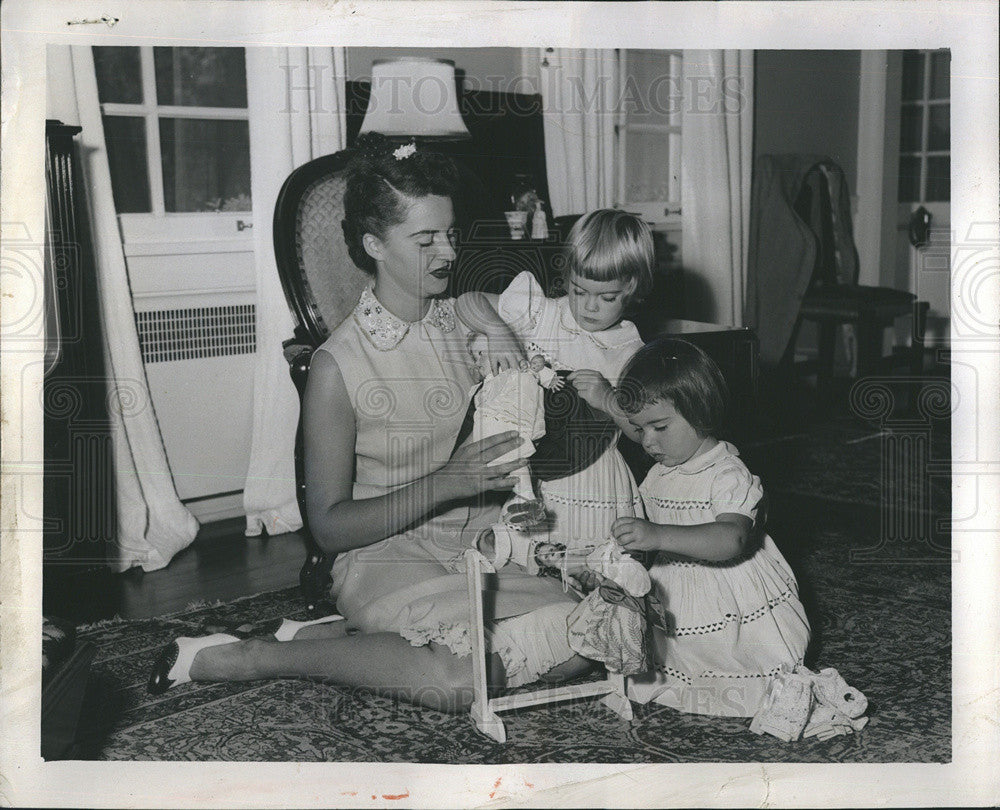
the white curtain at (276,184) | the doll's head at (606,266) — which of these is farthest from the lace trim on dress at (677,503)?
the white curtain at (276,184)

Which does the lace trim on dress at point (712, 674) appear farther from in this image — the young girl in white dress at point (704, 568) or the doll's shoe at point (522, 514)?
the doll's shoe at point (522, 514)

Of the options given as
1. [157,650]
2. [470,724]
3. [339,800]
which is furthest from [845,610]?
[157,650]

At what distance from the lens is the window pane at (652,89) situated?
3.87 metres

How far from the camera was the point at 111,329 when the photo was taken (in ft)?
9.14

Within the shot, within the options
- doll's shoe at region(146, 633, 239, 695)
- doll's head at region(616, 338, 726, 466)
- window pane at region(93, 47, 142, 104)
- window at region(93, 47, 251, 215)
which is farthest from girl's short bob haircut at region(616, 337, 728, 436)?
window pane at region(93, 47, 142, 104)

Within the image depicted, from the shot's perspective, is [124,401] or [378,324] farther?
[124,401]

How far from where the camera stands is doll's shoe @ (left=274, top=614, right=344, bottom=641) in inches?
82.4

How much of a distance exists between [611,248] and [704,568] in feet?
2.09

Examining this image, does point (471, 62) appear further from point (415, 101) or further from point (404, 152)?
point (404, 152)

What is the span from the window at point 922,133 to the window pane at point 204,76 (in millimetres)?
3959

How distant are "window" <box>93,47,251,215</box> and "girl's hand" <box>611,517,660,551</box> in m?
1.85

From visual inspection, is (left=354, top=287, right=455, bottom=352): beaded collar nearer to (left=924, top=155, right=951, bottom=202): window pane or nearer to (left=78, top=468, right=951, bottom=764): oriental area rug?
(left=78, top=468, right=951, bottom=764): oriental area rug

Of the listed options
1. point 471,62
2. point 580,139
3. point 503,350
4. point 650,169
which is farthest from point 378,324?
point 650,169

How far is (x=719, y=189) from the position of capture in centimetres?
411
